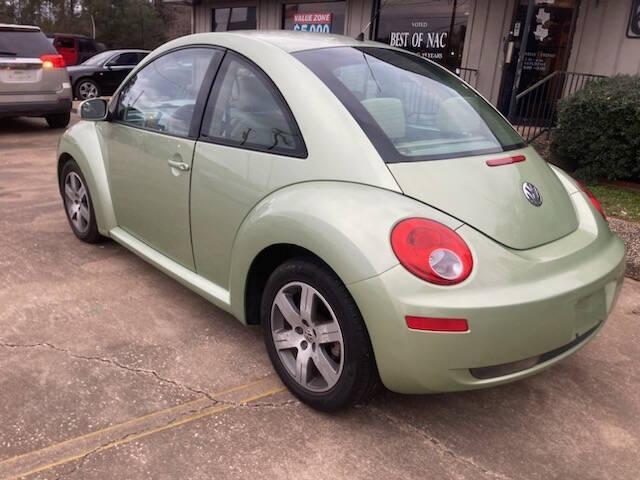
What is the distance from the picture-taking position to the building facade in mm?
8984

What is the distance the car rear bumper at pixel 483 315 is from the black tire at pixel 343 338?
0.06 metres

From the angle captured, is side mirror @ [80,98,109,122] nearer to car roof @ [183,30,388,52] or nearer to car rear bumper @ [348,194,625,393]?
car roof @ [183,30,388,52]

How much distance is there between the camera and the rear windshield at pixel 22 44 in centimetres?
857

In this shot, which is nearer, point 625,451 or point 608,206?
point 625,451

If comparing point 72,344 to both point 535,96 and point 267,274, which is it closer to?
point 267,274

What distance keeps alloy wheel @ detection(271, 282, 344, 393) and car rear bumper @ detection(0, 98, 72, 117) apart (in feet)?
25.3

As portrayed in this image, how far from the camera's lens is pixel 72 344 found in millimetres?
2998

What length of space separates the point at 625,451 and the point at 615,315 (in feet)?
4.76

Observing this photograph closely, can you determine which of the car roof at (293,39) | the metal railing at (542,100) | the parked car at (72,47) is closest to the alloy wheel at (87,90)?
the parked car at (72,47)

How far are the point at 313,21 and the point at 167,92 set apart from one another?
1128 centimetres

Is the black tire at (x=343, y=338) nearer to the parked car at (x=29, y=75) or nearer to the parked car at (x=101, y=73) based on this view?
the parked car at (x=29, y=75)

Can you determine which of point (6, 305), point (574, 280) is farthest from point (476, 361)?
point (6, 305)

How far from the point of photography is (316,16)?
13.7m

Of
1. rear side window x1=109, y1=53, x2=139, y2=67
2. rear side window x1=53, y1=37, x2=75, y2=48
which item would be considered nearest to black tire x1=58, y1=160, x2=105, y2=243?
rear side window x1=109, y1=53, x2=139, y2=67
